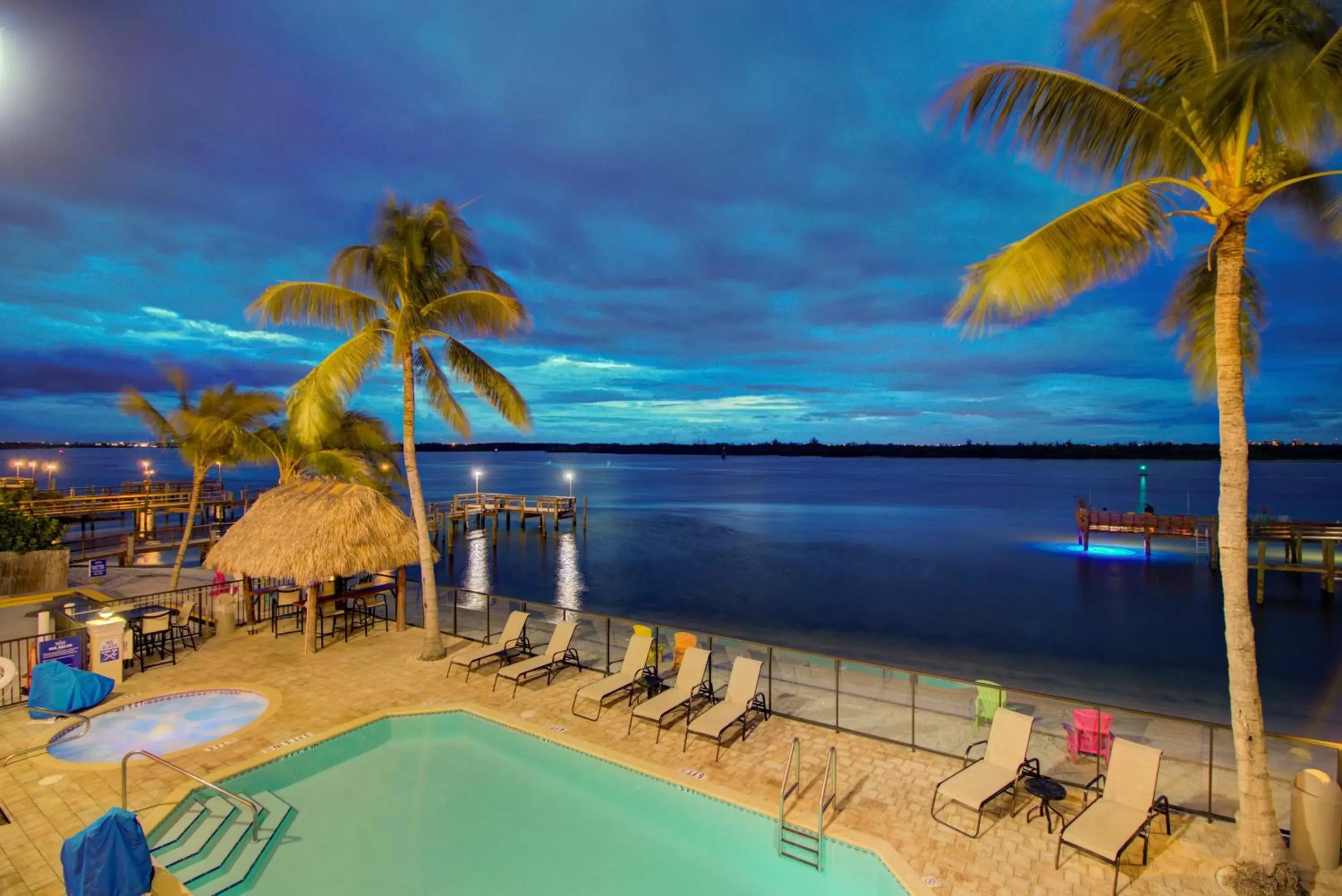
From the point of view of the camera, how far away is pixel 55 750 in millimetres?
7789

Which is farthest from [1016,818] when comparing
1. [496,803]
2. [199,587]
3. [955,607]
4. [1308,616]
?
[1308,616]

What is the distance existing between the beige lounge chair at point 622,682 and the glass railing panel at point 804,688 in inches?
75.6

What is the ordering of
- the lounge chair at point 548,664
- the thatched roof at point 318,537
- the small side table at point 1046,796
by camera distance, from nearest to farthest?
the small side table at point 1046,796 → the lounge chair at point 548,664 → the thatched roof at point 318,537

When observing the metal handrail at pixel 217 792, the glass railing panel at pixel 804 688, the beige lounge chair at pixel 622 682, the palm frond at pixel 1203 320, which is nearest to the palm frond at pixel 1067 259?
the palm frond at pixel 1203 320

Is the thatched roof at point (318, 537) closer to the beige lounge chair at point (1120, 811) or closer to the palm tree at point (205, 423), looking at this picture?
the palm tree at point (205, 423)

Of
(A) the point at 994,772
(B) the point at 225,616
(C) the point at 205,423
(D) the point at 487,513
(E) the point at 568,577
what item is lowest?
(E) the point at 568,577

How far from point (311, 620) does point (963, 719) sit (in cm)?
1074

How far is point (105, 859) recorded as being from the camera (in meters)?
4.57

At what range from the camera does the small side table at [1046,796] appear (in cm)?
613

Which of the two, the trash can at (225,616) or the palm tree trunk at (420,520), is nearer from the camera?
the palm tree trunk at (420,520)

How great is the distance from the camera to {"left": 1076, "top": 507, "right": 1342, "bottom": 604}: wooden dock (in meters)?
23.9

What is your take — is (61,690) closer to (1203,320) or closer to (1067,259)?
(1067,259)

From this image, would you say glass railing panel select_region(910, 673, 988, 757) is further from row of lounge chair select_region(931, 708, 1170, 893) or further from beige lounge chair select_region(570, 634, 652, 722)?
beige lounge chair select_region(570, 634, 652, 722)

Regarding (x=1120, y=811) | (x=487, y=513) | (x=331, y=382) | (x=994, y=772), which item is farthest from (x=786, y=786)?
(x=487, y=513)
